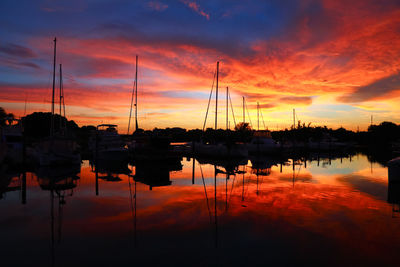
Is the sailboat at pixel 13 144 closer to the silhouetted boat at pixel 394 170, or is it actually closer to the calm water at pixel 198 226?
the calm water at pixel 198 226

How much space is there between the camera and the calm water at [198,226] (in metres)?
8.06

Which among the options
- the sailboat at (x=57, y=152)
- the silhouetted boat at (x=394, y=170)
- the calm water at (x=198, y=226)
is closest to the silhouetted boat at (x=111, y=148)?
the sailboat at (x=57, y=152)

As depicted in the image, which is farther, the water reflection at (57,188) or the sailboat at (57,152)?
the sailboat at (57,152)

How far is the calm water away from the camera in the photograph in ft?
26.5

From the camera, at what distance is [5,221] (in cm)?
1141

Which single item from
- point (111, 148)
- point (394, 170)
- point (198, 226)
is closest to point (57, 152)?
point (111, 148)

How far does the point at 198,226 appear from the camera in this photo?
10828 mm

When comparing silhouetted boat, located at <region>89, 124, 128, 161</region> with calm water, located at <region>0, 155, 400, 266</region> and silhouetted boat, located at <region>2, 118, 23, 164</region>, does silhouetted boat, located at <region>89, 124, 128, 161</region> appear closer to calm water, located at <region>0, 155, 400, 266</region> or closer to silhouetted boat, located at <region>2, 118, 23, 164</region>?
silhouetted boat, located at <region>2, 118, 23, 164</region>

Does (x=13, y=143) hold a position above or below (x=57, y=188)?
above

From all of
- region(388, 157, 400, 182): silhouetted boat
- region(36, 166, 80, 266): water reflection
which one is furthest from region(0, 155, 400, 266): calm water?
region(388, 157, 400, 182): silhouetted boat

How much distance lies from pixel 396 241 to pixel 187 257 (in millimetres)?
7318

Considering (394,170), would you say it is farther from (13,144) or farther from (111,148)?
(13,144)

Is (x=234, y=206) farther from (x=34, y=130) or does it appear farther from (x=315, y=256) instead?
(x=34, y=130)

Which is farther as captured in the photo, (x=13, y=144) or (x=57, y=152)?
(x=13, y=144)
